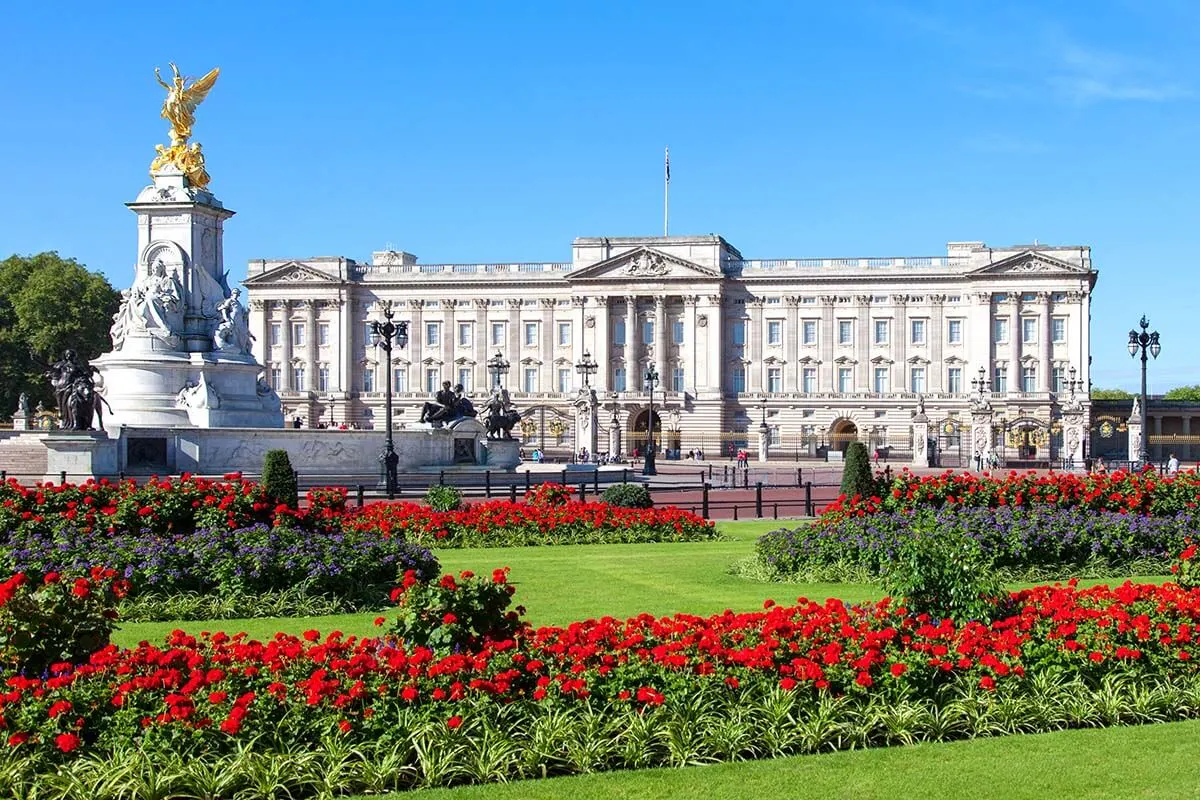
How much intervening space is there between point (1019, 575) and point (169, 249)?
3188 centimetres

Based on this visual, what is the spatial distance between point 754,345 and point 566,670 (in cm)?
9199

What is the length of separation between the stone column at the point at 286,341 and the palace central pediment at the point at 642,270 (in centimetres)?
2377

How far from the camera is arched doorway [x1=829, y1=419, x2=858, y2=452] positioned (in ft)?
317

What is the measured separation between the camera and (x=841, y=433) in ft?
324

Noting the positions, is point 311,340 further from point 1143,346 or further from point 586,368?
point 1143,346

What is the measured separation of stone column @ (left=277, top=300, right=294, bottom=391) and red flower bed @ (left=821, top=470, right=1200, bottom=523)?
88696mm

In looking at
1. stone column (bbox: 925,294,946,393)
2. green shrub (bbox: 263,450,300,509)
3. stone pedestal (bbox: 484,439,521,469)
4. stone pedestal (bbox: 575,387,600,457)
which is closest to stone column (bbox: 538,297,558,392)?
stone pedestal (bbox: 575,387,600,457)

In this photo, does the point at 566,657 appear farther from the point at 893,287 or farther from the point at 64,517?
the point at 893,287

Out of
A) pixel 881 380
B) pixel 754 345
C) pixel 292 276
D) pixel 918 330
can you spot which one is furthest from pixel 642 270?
pixel 292 276

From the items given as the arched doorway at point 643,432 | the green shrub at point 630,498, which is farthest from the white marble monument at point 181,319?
the arched doorway at point 643,432

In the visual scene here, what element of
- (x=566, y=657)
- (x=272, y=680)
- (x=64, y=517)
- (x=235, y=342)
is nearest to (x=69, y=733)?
(x=272, y=680)

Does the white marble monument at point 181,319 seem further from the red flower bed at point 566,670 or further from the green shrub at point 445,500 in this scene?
the red flower bed at point 566,670

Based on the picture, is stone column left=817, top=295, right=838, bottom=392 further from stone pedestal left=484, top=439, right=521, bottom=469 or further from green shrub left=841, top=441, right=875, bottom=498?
green shrub left=841, top=441, right=875, bottom=498

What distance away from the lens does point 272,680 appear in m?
9.35
